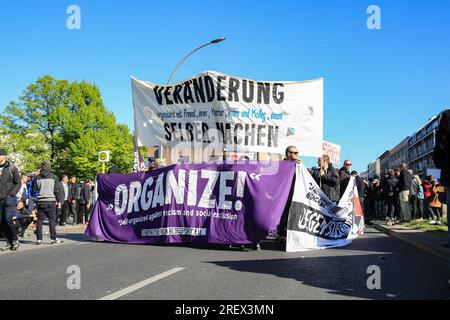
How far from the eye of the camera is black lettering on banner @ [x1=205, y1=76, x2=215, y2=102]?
961 centimetres

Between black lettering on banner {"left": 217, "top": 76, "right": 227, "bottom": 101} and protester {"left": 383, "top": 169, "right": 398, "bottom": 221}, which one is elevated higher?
black lettering on banner {"left": 217, "top": 76, "right": 227, "bottom": 101}

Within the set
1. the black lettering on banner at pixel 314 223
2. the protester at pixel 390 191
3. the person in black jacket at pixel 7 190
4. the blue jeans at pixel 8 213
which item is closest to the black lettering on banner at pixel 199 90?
the black lettering on banner at pixel 314 223

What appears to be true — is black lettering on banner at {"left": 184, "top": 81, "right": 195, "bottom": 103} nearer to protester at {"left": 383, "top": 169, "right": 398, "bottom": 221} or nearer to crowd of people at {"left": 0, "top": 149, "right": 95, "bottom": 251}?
crowd of people at {"left": 0, "top": 149, "right": 95, "bottom": 251}

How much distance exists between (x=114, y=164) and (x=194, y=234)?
152 feet

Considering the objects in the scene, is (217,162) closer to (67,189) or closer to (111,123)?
(67,189)

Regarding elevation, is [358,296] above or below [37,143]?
below

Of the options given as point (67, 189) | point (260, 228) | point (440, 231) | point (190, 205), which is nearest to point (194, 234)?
point (190, 205)

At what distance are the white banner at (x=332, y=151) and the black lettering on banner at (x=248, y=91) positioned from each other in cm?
1561

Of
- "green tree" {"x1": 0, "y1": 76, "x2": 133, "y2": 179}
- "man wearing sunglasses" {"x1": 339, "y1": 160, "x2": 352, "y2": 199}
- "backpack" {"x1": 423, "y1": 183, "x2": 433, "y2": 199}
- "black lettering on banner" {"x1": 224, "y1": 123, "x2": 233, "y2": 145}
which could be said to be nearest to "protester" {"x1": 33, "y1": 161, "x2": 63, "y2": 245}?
"black lettering on banner" {"x1": 224, "y1": 123, "x2": 233, "y2": 145}

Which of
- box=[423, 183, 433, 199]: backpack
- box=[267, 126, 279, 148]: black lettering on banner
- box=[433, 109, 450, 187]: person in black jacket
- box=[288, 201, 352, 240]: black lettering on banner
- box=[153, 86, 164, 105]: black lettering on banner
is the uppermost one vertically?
box=[153, 86, 164, 105]: black lettering on banner

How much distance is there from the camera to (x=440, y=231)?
10.6 m

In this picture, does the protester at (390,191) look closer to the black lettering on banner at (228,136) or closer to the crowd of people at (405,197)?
the crowd of people at (405,197)

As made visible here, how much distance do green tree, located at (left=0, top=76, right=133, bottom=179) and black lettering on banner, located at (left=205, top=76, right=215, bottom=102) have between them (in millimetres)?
40252

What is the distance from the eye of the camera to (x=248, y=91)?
9391mm
